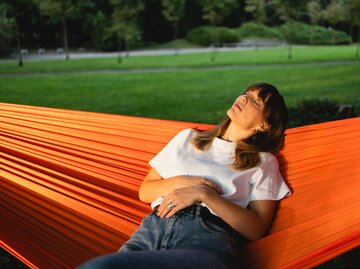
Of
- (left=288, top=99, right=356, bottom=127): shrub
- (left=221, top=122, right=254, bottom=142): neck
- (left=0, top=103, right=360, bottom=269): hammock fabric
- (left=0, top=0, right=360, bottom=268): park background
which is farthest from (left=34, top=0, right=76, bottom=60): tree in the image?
(left=221, top=122, right=254, bottom=142): neck

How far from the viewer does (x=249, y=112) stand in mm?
1567

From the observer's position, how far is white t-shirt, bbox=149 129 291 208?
155 centimetres

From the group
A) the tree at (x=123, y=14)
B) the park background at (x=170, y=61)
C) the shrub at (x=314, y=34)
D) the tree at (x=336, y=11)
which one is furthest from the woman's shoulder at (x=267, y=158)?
the shrub at (x=314, y=34)

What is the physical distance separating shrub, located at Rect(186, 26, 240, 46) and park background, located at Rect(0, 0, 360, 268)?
0.19 ft

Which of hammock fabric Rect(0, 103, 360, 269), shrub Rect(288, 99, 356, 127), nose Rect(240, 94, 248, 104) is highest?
Result: nose Rect(240, 94, 248, 104)

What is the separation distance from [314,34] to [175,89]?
19.5 m

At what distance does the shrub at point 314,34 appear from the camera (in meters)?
26.9

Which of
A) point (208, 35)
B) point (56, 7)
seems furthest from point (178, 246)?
point (208, 35)

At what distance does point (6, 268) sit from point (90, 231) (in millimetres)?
894

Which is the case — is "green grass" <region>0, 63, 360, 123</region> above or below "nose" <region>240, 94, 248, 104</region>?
below

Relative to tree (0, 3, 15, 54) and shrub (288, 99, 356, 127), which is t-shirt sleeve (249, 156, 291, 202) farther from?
tree (0, 3, 15, 54)

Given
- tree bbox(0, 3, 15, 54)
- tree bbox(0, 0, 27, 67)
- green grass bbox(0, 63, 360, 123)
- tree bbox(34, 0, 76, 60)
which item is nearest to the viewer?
green grass bbox(0, 63, 360, 123)

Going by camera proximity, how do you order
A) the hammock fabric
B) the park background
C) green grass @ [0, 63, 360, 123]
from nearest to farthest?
the hammock fabric → green grass @ [0, 63, 360, 123] → the park background

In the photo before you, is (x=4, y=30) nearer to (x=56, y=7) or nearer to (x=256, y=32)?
(x=56, y=7)
